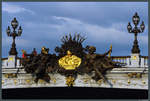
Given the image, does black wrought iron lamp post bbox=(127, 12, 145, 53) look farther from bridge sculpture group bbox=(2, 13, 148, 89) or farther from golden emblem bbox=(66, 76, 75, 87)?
golden emblem bbox=(66, 76, 75, 87)

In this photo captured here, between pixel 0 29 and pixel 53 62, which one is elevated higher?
pixel 0 29

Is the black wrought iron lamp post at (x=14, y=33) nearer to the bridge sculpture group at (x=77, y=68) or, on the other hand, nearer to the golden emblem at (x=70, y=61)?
the bridge sculpture group at (x=77, y=68)

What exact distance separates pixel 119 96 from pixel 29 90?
6229 millimetres

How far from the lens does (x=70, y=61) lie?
31.0 metres

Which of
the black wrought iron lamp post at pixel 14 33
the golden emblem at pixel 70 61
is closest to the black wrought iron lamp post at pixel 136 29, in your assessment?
the golden emblem at pixel 70 61

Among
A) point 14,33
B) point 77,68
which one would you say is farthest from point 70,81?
point 14,33

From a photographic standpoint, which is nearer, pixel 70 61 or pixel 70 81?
pixel 70 61

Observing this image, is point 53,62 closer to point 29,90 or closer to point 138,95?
point 29,90

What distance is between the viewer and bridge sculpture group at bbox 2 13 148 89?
30.2 m

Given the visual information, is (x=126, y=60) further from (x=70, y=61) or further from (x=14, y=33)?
(x=14, y=33)

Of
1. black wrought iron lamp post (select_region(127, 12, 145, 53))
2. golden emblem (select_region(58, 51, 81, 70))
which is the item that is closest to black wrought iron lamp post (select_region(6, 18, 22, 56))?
golden emblem (select_region(58, 51, 81, 70))

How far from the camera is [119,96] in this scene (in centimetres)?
3403

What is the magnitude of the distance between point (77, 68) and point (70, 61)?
627mm

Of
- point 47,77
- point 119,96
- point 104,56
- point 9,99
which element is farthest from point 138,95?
point 9,99
